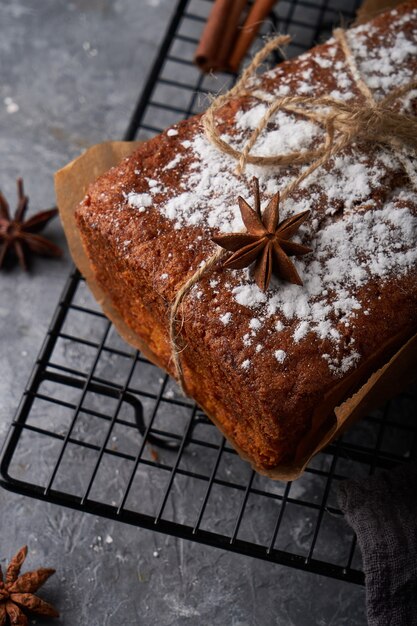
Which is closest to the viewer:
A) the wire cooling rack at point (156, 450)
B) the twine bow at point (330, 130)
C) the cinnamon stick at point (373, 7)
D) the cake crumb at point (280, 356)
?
the cake crumb at point (280, 356)

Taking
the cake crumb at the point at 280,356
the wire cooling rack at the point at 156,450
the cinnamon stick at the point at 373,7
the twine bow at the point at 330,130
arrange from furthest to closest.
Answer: the cinnamon stick at the point at 373,7 → the wire cooling rack at the point at 156,450 → the twine bow at the point at 330,130 → the cake crumb at the point at 280,356

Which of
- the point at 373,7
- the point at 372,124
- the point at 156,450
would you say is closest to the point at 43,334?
the point at 156,450

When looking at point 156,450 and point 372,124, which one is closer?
point 372,124

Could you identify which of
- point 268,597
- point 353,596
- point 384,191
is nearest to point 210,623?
point 268,597

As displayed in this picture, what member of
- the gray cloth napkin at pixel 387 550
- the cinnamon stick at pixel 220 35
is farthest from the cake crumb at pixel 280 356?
the cinnamon stick at pixel 220 35

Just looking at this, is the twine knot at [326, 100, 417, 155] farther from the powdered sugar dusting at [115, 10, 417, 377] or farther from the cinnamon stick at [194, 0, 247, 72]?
the cinnamon stick at [194, 0, 247, 72]

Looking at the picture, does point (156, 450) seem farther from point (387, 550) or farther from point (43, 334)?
point (387, 550)

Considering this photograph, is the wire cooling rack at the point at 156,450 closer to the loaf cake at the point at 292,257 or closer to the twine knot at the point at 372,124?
the loaf cake at the point at 292,257
